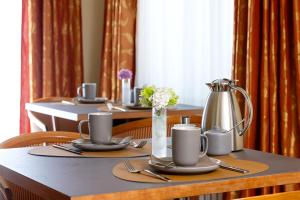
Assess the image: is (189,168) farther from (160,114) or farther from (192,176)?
(160,114)

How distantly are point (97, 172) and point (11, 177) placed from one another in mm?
262

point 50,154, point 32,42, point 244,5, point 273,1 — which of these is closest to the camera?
point 50,154

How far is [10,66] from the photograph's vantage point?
16.3ft

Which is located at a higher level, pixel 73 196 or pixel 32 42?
pixel 32 42

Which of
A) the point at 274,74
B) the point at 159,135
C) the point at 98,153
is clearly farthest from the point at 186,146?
the point at 274,74

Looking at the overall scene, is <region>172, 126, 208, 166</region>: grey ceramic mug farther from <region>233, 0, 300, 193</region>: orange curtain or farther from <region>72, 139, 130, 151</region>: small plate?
<region>233, 0, 300, 193</region>: orange curtain

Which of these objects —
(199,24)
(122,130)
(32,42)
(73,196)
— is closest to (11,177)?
(73,196)

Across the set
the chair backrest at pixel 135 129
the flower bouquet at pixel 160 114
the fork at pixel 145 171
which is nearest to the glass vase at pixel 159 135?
the flower bouquet at pixel 160 114

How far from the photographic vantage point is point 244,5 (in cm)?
329

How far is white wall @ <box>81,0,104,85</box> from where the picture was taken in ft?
17.8

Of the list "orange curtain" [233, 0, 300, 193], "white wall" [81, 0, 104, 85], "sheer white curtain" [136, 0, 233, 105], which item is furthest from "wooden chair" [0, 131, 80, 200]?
"white wall" [81, 0, 104, 85]

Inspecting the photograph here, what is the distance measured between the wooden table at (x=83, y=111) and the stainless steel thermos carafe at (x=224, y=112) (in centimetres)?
121

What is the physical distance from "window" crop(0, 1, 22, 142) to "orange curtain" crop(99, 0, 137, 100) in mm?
742

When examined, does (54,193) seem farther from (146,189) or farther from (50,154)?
(50,154)
